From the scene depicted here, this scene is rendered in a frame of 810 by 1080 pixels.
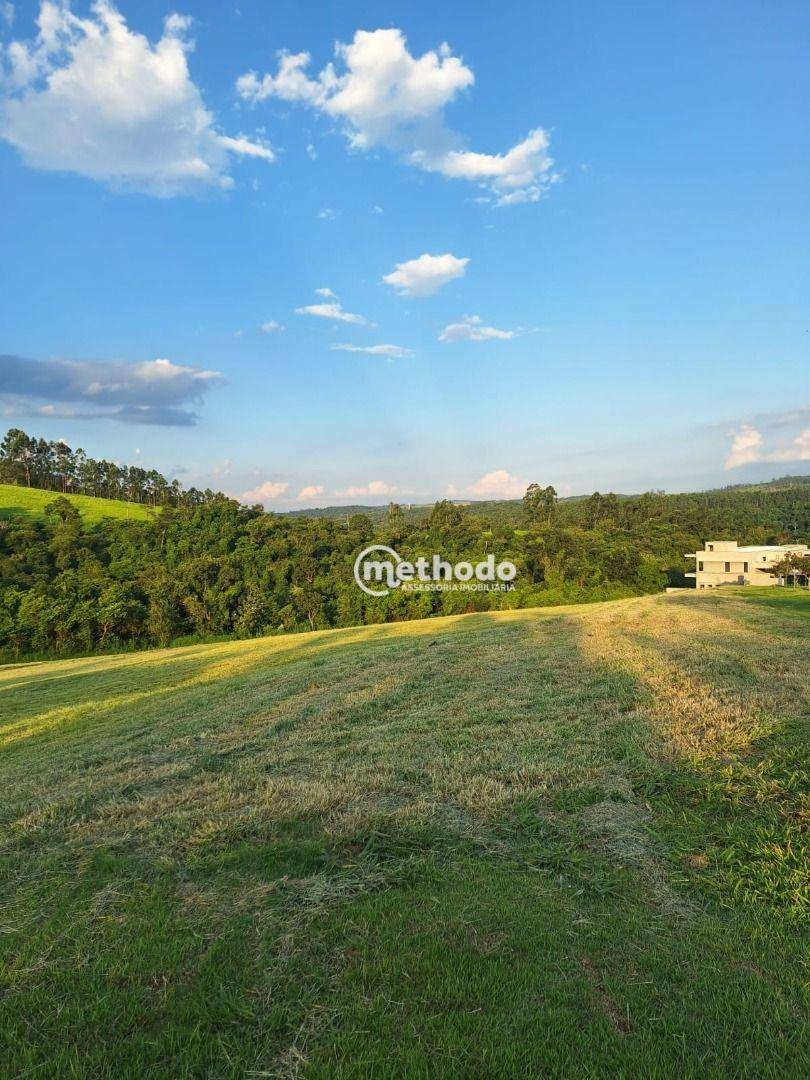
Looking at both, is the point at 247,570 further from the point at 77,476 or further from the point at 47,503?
the point at 77,476

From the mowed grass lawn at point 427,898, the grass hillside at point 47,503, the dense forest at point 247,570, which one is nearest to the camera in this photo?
the mowed grass lawn at point 427,898

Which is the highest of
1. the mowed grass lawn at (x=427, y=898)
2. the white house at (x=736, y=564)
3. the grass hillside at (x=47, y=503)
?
the grass hillside at (x=47, y=503)

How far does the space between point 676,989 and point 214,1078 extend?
79.7 inches

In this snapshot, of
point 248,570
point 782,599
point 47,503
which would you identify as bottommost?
point 782,599

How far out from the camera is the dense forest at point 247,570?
44781mm

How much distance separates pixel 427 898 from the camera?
10.3 ft

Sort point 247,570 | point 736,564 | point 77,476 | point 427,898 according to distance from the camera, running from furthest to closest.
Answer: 1. point 77,476
2. point 247,570
3. point 736,564
4. point 427,898

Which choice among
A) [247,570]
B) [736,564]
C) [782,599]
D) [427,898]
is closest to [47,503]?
[247,570]

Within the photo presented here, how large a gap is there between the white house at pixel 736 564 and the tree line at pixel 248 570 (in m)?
4.79

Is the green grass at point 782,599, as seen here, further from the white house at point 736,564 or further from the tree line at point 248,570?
the white house at point 736,564

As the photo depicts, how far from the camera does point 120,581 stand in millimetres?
49125

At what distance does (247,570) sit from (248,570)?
0.33ft

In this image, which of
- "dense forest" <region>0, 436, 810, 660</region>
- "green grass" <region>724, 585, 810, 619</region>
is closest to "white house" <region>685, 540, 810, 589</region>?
"dense forest" <region>0, 436, 810, 660</region>

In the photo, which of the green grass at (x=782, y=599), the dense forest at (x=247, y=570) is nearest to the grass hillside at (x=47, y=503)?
the dense forest at (x=247, y=570)
